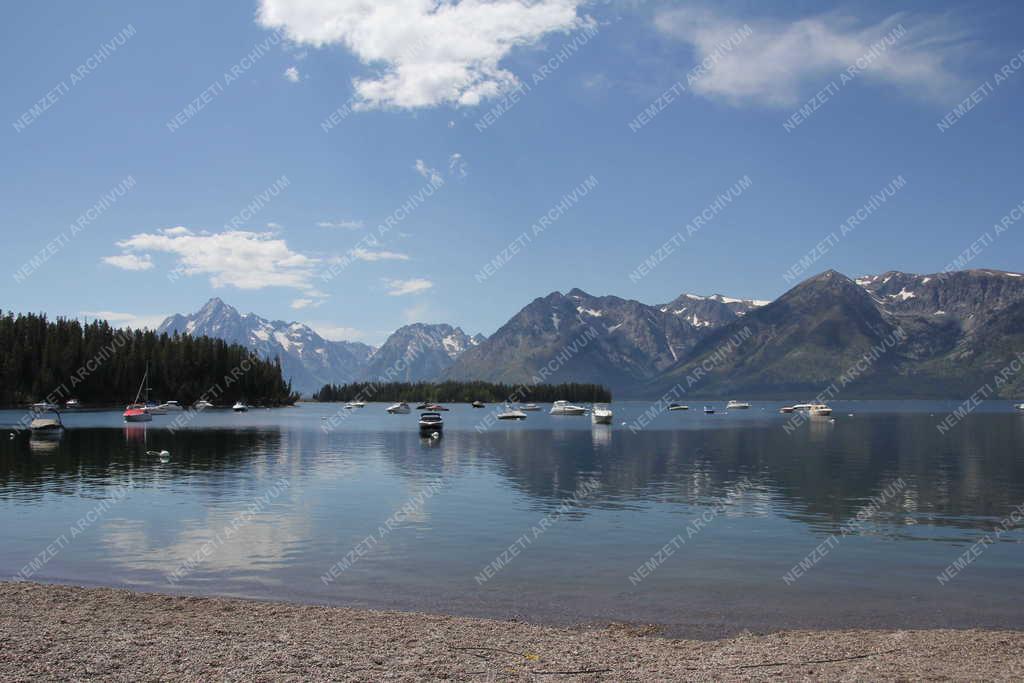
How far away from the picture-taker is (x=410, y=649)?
67.9 feet

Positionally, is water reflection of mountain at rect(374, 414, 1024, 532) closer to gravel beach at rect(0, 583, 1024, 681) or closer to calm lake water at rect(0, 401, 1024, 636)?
calm lake water at rect(0, 401, 1024, 636)

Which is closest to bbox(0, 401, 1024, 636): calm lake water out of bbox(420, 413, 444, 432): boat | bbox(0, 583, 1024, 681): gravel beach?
bbox(0, 583, 1024, 681): gravel beach

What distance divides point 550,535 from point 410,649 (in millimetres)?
22745

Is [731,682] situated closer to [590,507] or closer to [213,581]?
[213,581]

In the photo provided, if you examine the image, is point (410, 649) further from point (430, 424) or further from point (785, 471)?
point (430, 424)

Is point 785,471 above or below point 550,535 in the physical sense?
below

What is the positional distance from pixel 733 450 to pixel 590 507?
6438 centimetres

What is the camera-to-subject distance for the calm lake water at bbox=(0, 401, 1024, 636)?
1145 inches

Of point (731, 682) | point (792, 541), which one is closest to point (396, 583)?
point (731, 682)

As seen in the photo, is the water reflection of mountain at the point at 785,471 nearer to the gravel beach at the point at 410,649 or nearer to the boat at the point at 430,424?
the boat at the point at 430,424

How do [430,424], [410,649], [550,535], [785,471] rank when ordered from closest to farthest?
[410,649] < [550,535] < [785,471] < [430,424]

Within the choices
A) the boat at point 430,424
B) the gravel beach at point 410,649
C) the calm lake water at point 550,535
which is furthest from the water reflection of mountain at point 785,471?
the gravel beach at point 410,649

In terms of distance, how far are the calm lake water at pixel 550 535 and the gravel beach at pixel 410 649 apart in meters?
3.05

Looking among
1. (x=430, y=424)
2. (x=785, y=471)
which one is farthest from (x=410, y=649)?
(x=430, y=424)
